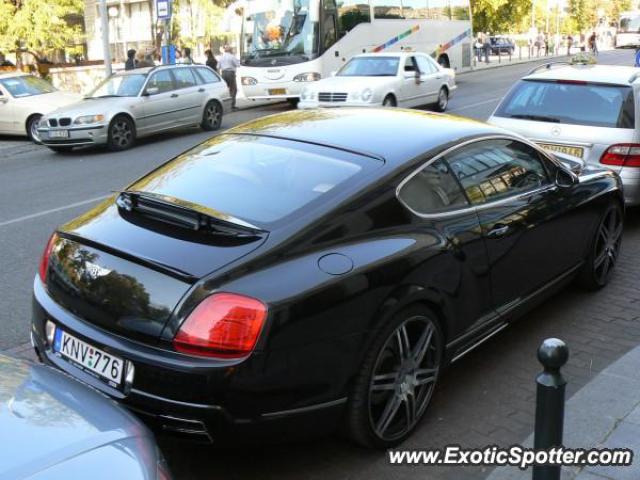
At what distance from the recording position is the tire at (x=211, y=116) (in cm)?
1600

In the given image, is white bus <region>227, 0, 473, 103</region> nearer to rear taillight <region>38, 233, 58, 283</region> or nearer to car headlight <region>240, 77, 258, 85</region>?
car headlight <region>240, 77, 258, 85</region>

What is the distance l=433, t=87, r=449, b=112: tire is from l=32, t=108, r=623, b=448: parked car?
1459cm

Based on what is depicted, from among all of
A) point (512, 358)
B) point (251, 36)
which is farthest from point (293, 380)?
point (251, 36)

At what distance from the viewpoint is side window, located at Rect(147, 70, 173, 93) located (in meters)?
14.6

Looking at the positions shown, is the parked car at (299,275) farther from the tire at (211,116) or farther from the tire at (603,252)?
the tire at (211,116)

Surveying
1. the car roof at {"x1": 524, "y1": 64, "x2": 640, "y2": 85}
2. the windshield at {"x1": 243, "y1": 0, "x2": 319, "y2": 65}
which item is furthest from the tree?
the car roof at {"x1": 524, "y1": 64, "x2": 640, "y2": 85}

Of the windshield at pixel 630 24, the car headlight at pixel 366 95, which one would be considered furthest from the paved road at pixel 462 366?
the windshield at pixel 630 24

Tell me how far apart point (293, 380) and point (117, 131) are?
11.5m

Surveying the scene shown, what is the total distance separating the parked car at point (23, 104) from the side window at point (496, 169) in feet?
42.2

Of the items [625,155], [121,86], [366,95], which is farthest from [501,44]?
[625,155]

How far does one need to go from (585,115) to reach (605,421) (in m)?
4.41

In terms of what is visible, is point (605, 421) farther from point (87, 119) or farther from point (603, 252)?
point (87, 119)

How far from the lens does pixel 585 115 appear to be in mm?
7273

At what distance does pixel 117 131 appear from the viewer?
13.7 meters
